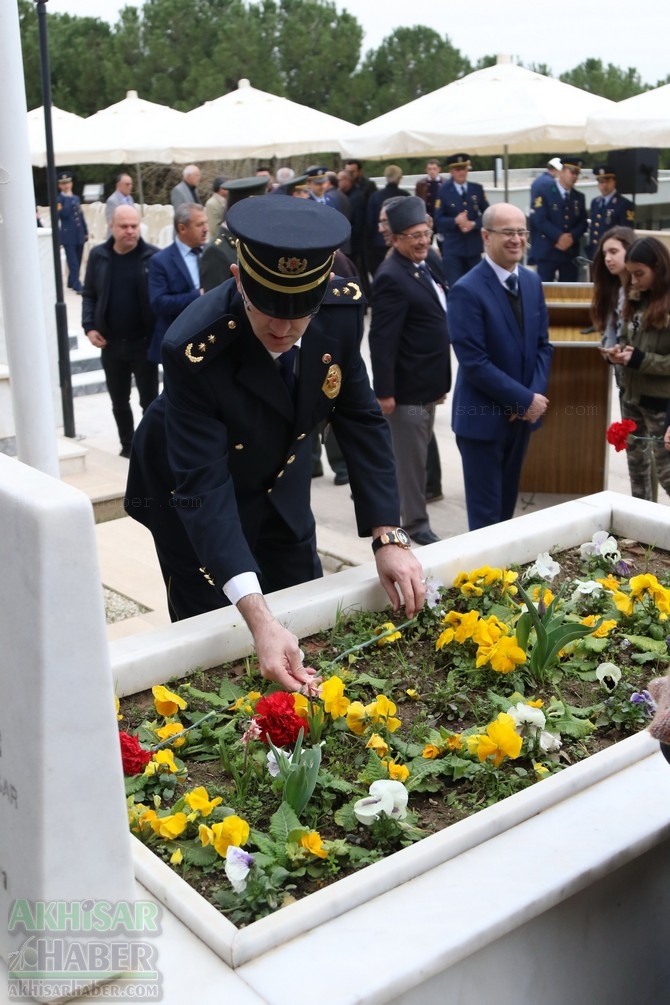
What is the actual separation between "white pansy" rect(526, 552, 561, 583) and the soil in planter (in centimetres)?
5

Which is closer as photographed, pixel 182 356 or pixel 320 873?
pixel 320 873

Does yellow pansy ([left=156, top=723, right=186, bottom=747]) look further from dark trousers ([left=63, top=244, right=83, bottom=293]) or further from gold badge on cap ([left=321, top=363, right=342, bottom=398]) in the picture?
dark trousers ([left=63, top=244, right=83, bottom=293])

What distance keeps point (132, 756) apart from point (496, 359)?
350 centimetres

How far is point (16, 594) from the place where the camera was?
1636 millimetres

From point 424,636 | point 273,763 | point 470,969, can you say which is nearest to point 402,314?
point 424,636

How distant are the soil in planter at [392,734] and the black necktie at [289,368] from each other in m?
0.62

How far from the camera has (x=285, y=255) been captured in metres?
Result: 2.49

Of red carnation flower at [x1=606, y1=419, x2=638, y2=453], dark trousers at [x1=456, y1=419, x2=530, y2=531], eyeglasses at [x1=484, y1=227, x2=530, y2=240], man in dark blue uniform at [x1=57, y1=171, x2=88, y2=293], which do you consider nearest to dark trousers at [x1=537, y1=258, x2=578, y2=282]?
man in dark blue uniform at [x1=57, y1=171, x2=88, y2=293]

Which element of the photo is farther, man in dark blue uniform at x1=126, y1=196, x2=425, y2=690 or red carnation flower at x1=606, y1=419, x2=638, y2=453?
red carnation flower at x1=606, y1=419, x2=638, y2=453

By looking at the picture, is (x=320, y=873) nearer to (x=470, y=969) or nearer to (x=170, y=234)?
(x=470, y=969)

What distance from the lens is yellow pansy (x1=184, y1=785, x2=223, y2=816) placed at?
6.96 feet

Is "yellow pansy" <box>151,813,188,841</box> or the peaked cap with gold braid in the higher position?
the peaked cap with gold braid

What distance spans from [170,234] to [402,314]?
13517 millimetres

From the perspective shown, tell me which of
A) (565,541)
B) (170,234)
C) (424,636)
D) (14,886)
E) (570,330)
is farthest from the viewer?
(170,234)
